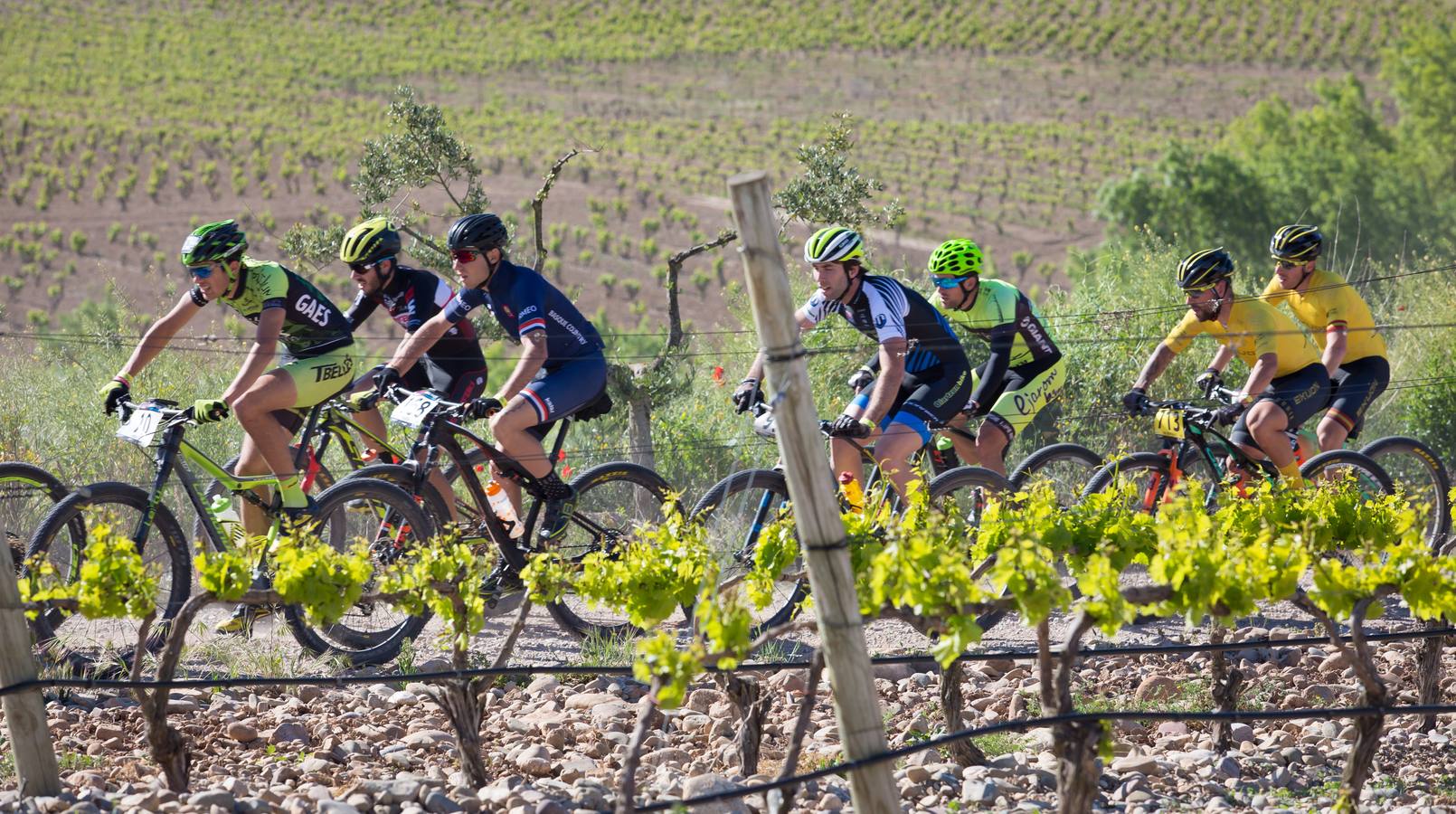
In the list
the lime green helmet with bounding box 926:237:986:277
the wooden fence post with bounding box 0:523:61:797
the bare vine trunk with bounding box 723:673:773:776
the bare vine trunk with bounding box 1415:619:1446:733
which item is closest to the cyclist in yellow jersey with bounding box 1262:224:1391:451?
the lime green helmet with bounding box 926:237:986:277

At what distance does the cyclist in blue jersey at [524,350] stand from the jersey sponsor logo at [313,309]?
0.42 meters

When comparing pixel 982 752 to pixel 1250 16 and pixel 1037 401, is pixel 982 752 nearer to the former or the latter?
pixel 1037 401

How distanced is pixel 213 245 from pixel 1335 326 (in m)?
6.57

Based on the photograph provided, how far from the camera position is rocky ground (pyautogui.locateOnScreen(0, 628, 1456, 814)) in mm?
5387

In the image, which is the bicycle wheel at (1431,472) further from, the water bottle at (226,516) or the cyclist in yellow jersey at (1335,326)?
the water bottle at (226,516)

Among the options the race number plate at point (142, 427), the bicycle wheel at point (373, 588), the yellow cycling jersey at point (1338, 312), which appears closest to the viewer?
the race number plate at point (142, 427)

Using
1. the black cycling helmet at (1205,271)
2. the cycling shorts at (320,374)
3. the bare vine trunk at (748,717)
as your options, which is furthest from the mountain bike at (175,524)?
the black cycling helmet at (1205,271)

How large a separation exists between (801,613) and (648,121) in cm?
5131

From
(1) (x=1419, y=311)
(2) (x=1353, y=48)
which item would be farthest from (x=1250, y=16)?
(1) (x=1419, y=311)

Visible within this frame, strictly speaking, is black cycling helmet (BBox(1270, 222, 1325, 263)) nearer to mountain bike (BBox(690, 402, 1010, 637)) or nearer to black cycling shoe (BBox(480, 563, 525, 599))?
mountain bike (BBox(690, 402, 1010, 637))

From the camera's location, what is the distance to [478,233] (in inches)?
296

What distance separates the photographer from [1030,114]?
61.4m

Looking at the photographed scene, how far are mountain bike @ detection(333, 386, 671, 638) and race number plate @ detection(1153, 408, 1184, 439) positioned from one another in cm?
298

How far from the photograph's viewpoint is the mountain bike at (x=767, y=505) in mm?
7465
